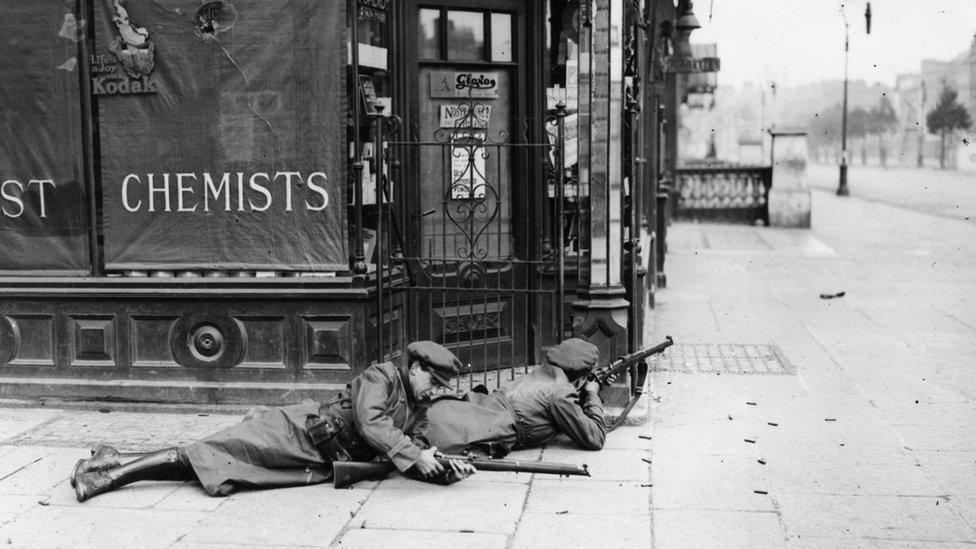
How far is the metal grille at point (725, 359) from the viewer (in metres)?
9.66

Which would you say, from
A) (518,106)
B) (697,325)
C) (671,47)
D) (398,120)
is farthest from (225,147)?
(671,47)

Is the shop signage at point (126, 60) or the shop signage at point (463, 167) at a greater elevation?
the shop signage at point (126, 60)

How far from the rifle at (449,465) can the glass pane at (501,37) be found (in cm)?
417

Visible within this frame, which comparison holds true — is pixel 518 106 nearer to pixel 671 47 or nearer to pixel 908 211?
pixel 671 47

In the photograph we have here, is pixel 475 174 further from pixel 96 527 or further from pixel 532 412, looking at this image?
pixel 96 527

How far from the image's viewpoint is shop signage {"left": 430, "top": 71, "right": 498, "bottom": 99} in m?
8.99

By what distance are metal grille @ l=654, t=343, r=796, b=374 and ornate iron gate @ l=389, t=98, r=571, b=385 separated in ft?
3.95

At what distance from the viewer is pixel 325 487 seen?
20.6 feet

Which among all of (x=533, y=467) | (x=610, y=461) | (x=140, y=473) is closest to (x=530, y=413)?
(x=610, y=461)

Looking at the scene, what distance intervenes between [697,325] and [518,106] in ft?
13.7

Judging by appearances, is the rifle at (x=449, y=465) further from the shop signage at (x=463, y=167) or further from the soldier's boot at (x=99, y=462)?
the shop signage at (x=463, y=167)

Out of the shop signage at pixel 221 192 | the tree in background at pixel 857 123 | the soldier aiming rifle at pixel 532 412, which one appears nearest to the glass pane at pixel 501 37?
the shop signage at pixel 221 192

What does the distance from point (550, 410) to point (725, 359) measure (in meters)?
3.77

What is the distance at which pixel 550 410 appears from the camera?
22.5 feet
